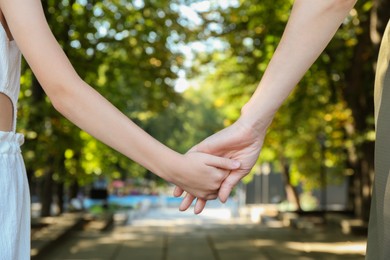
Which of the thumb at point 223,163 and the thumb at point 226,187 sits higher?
the thumb at point 223,163

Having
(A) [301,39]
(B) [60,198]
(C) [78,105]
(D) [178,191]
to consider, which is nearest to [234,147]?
(D) [178,191]

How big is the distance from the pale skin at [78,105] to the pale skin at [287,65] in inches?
4.9

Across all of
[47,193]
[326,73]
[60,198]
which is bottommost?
[60,198]

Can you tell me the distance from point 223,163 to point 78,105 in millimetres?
393

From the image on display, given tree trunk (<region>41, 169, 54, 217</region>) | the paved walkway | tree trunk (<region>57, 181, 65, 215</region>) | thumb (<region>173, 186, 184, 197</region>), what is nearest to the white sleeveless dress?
thumb (<region>173, 186, 184, 197</region>)

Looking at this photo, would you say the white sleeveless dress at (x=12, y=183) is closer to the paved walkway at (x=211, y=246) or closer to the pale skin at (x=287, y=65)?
the pale skin at (x=287, y=65)

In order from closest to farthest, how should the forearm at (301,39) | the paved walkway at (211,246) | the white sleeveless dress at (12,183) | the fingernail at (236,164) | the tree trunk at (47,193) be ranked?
1. the white sleeveless dress at (12,183)
2. the forearm at (301,39)
3. the fingernail at (236,164)
4. the paved walkway at (211,246)
5. the tree trunk at (47,193)

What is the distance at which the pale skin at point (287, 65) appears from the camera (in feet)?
6.89

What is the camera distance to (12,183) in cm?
188

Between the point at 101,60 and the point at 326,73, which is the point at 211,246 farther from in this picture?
the point at 326,73

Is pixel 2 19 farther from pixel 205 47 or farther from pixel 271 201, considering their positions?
pixel 271 201

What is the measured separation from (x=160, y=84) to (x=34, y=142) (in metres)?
6.30

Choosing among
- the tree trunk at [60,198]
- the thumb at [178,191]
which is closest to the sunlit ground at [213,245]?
the tree trunk at [60,198]

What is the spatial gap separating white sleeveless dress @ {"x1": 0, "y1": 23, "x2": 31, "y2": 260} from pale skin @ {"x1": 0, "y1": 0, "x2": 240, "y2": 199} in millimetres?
32
